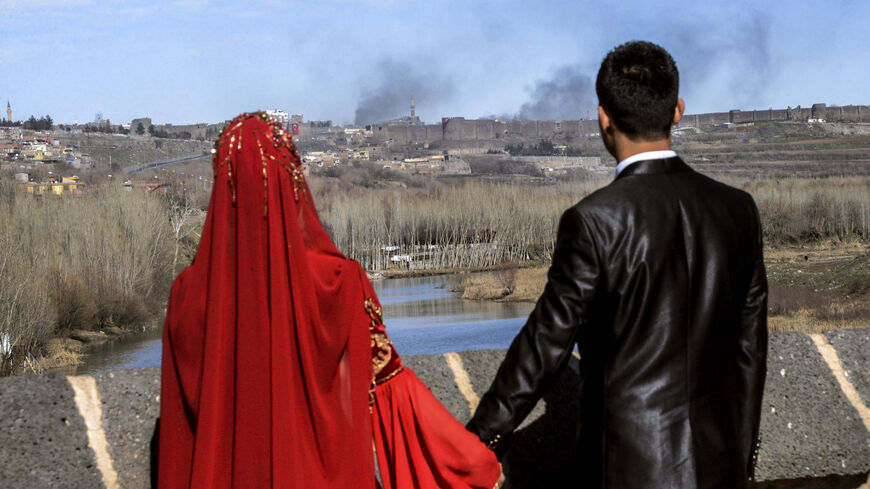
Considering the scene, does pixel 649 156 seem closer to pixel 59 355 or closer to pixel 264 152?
pixel 264 152

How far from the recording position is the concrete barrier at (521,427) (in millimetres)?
2375

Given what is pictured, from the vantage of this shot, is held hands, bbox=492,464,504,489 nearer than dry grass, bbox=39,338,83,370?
Yes

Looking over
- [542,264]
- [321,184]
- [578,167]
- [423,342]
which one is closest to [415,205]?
[542,264]

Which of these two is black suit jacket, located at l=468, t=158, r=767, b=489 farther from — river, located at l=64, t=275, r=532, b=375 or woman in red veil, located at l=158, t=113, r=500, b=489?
river, located at l=64, t=275, r=532, b=375

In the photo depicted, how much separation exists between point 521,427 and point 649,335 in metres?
0.67

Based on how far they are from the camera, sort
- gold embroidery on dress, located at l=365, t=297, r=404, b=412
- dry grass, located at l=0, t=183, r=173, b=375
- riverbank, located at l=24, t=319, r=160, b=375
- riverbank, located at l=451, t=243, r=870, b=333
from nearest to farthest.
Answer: gold embroidery on dress, located at l=365, t=297, r=404, b=412 < riverbank, located at l=24, t=319, r=160, b=375 < dry grass, located at l=0, t=183, r=173, b=375 < riverbank, located at l=451, t=243, r=870, b=333

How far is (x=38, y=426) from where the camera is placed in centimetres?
238

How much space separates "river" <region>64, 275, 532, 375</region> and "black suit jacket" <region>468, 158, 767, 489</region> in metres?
25.6

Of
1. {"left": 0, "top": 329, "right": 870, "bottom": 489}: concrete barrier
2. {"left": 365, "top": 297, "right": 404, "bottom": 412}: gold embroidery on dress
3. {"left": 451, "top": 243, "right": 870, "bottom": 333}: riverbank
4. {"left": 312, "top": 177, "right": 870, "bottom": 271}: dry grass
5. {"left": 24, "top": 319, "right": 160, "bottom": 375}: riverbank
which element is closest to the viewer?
{"left": 0, "top": 329, "right": 870, "bottom": 489}: concrete barrier

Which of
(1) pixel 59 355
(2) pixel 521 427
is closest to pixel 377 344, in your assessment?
(2) pixel 521 427

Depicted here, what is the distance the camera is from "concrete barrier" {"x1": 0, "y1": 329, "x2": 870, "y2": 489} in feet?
7.79

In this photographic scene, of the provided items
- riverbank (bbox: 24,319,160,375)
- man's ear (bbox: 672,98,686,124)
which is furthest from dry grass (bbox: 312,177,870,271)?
man's ear (bbox: 672,98,686,124)

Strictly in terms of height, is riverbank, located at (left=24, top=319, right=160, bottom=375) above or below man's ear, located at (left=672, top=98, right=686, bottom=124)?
below

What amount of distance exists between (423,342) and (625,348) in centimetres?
3380
